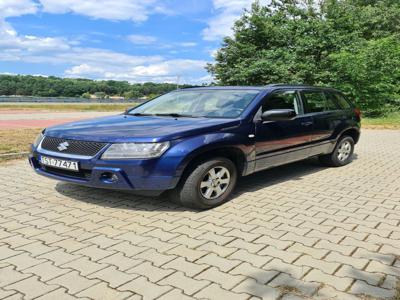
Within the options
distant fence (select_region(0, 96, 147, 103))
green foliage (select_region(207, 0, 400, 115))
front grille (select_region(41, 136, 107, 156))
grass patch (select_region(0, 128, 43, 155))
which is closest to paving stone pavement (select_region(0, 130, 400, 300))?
front grille (select_region(41, 136, 107, 156))

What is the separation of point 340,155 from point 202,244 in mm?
4712

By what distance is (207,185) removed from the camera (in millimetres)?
4648

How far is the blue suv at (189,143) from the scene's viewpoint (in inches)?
165

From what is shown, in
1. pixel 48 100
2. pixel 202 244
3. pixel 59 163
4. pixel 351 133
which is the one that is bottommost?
pixel 202 244

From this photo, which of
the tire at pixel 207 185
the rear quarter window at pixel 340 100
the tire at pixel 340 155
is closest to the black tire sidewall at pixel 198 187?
the tire at pixel 207 185

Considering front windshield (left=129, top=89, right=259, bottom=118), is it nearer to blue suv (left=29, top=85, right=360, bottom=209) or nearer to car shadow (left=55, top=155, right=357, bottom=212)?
blue suv (left=29, top=85, right=360, bottom=209)

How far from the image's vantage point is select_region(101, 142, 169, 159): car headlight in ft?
13.6

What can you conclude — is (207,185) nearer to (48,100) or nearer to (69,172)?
(69,172)

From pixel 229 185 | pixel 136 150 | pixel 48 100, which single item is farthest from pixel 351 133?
pixel 48 100

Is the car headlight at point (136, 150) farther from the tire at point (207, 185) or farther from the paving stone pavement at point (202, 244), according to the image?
the paving stone pavement at point (202, 244)

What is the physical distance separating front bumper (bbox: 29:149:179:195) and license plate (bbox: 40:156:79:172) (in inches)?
3.0

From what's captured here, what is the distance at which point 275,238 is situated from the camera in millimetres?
3809

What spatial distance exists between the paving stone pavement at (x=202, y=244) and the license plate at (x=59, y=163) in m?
0.52

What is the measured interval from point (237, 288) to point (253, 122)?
271 centimetres
